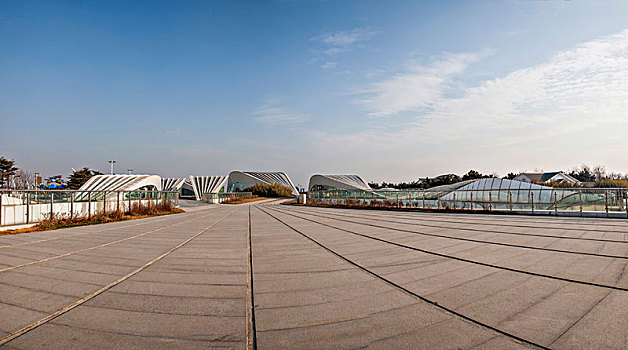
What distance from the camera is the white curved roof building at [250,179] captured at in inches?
4047

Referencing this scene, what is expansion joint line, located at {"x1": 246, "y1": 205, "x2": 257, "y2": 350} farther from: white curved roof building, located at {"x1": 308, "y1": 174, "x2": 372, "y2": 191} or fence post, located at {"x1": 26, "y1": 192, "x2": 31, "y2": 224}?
white curved roof building, located at {"x1": 308, "y1": 174, "x2": 372, "y2": 191}

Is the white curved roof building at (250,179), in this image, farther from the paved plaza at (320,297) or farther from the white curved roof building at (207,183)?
the paved plaza at (320,297)

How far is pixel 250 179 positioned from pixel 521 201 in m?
89.6

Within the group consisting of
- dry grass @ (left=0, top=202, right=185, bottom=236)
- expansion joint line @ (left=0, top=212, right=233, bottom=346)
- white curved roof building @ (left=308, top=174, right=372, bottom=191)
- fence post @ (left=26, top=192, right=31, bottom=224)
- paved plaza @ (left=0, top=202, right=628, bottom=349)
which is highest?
white curved roof building @ (left=308, top=174, right=372, bottom=191)

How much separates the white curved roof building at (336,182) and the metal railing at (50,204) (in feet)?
225

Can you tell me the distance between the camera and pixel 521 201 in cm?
1848

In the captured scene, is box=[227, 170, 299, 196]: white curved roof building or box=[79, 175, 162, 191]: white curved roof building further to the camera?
box=[227, 170, 299, 196]: white curved roof building

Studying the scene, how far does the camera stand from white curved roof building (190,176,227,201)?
89306mm

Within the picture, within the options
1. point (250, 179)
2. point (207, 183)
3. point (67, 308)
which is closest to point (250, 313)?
point (67, 308)

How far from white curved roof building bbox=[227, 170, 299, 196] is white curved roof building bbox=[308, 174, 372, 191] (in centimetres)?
1030

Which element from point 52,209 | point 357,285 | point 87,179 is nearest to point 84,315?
point 357,285

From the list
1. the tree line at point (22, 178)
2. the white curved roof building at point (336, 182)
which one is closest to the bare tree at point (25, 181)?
the tree line at point (22, 178)

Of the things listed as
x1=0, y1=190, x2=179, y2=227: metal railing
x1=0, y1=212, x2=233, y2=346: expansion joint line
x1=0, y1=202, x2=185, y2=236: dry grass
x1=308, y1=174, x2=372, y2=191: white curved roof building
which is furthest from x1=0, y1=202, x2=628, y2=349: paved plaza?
x1=308, y1=174, x2=372, y2=191: white curved roof building

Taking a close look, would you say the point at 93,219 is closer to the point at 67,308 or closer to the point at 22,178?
the point at 67,308
